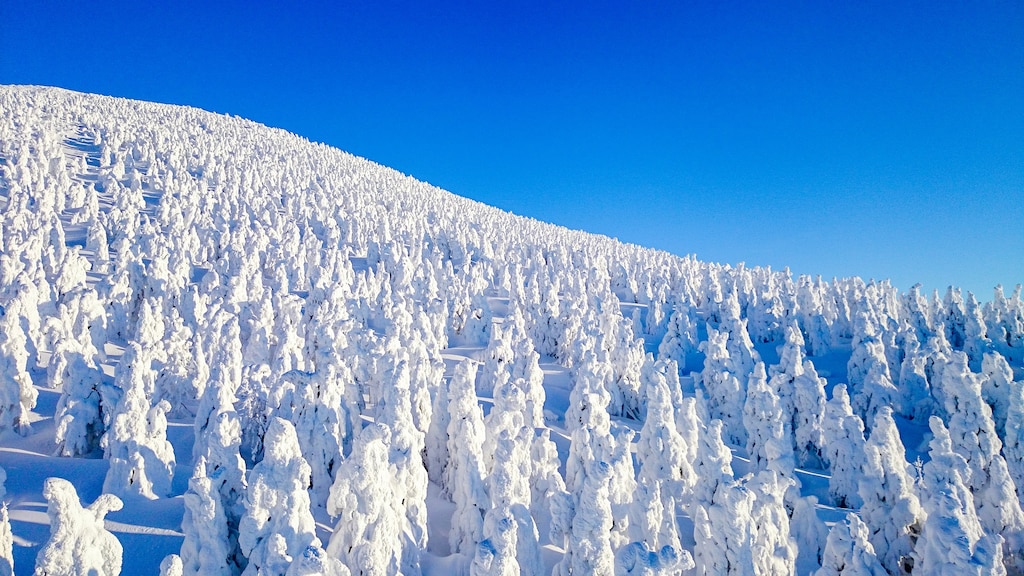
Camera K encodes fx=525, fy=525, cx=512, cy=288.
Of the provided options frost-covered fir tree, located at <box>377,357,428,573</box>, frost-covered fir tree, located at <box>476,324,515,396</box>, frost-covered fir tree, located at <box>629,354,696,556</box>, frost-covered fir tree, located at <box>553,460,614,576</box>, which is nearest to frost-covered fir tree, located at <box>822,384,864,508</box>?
frost-covered fir tree, located at <box>629,354,696,556</box>

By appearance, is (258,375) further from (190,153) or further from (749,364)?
(190,153)

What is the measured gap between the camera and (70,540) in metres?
10.1

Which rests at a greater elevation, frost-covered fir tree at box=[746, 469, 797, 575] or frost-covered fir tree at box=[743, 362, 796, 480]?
frost-covered fir tree at box=[743, 362, 796, 480]

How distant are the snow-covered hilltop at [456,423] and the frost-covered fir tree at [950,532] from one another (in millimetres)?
71

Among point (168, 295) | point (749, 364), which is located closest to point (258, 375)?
point (168, 295)

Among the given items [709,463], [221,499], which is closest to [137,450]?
[221,499]

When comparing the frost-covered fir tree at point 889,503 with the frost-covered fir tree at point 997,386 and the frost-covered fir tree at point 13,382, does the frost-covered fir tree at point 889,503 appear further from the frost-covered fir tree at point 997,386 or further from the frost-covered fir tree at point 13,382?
the frost-covered fir tree at point 13,382

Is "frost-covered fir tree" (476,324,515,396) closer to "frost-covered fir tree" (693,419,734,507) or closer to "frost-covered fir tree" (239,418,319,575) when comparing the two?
A: "frost-covered fir tree" (693,419,734,507)

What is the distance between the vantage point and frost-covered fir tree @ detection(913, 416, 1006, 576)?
12.0 metres

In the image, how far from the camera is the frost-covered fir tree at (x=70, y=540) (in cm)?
991

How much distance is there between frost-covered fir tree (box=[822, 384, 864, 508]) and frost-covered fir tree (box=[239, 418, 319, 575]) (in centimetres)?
2093

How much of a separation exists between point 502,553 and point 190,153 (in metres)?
106

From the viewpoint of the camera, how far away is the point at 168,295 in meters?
35.8

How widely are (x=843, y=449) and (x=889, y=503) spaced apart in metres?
5.13
